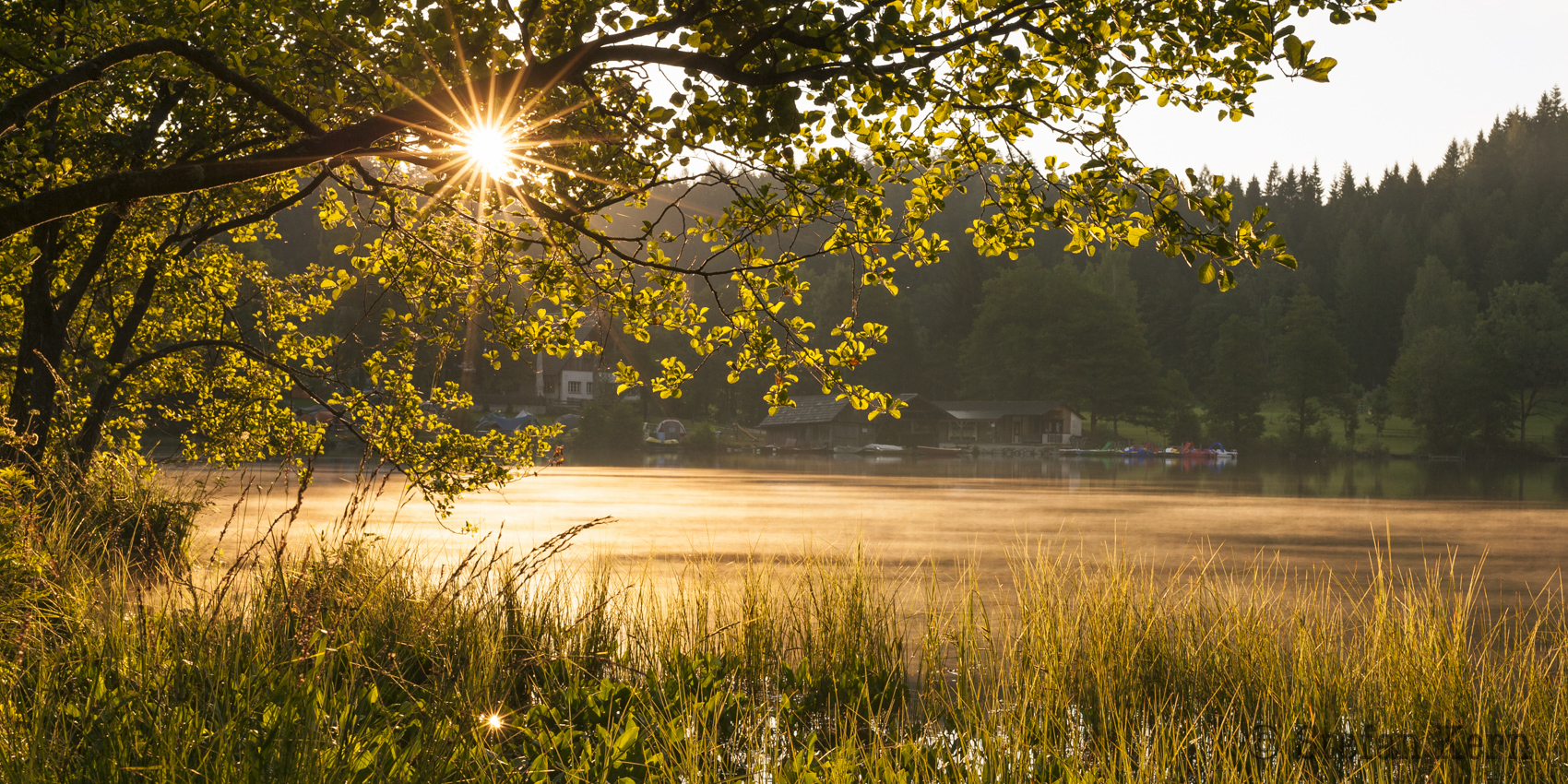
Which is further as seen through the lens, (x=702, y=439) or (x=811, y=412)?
(x=811, y=412)

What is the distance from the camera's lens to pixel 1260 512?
96.6 ft

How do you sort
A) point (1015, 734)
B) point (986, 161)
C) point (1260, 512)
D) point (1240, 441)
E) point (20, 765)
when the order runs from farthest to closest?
1. point (1240, 441)
2. point (1260, 512)
3. point (986, 161)
4. point (1015, 734)
5. point (20, 765)

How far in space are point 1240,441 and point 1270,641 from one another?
98.0m

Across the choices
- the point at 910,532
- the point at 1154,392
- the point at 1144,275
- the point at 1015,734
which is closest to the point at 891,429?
the point at 1154,392

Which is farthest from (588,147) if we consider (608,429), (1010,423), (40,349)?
(1010,423)

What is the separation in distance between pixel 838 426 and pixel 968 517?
64266mm

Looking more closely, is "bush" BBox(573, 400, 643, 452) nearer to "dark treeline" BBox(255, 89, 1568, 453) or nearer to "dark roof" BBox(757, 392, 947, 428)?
"dark treeline" BBox(255, 89, 1568, 453)

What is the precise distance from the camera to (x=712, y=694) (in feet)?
19.5

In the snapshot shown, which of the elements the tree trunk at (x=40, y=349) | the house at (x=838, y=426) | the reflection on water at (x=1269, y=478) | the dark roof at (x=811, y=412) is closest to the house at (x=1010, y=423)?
the house at (x=838, y=426)

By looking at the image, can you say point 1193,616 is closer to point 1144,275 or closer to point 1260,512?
point 1260,512

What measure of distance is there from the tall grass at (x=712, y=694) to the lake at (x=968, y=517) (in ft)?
2.22

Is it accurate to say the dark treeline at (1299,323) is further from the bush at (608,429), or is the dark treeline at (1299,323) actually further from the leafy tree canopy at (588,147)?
the leafy tree canopy at (588,147)

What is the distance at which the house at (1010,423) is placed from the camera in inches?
3733

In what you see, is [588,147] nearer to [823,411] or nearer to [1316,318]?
[823,411]
